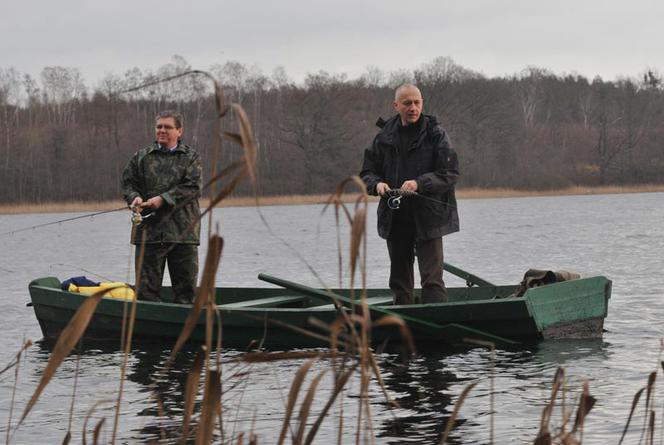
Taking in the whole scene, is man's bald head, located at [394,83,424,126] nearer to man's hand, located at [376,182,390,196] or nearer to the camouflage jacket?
man's hand, located at [376,182,390,196]

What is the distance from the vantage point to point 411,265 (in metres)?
7.91

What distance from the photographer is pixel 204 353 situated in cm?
283

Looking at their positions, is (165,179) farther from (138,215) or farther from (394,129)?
(394,129)

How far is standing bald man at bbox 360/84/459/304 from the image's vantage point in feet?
24.3

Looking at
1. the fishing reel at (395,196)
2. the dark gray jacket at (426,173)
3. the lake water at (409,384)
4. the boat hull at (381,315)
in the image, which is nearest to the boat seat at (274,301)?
the boat hull at (381,315)

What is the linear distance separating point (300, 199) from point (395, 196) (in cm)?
3833

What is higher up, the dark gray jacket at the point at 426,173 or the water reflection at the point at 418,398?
the dark gray jacket at the point at 426,173

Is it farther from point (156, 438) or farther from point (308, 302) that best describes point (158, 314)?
point (156, 438)

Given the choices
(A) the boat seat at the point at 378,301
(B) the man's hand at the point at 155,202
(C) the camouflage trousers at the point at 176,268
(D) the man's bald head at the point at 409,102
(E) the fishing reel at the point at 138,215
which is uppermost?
(D) the man's bald head at the point at 409,102

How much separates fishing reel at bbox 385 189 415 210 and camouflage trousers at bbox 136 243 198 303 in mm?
1523

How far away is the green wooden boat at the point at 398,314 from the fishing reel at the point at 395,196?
645 millimetres

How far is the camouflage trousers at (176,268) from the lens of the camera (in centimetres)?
824

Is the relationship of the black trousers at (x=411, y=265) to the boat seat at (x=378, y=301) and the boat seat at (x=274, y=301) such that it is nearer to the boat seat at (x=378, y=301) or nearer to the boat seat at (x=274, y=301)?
the boat seat at (x=378, y=301)

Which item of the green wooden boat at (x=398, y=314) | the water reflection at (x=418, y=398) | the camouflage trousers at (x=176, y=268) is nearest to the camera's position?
the water reflection at (x=418, y=398)
